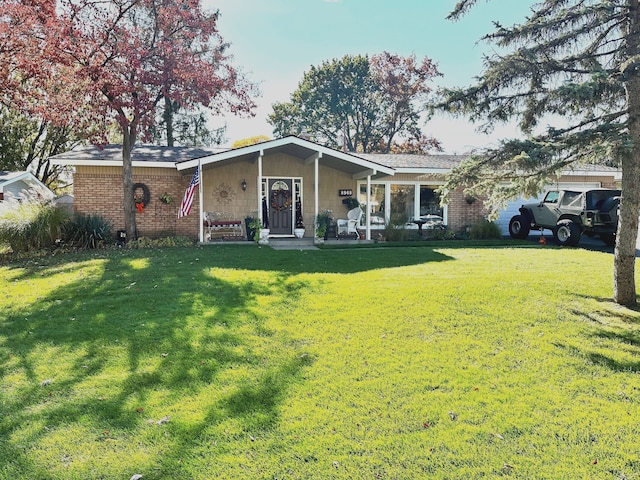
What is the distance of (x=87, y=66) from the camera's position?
11.2 metres

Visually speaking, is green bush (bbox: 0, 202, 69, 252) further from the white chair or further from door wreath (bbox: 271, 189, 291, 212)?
the white chair

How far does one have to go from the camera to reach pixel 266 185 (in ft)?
49.9

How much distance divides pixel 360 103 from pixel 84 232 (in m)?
27.6

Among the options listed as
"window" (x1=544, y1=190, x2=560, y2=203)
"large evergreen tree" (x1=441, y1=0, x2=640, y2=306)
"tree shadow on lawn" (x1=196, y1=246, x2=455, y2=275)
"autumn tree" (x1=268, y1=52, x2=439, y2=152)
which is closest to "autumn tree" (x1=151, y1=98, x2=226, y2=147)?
"autumn tree" (x1=268, y1=52, x2=439, y2=152)

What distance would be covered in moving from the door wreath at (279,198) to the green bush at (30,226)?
6426 mm

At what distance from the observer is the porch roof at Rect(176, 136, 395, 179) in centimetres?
1240

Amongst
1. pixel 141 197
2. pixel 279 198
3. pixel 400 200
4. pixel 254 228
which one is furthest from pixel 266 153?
pixel 400 200

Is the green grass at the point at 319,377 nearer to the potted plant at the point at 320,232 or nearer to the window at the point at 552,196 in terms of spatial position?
the potted plant at the point at 320,232

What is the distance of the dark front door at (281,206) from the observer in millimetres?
15305

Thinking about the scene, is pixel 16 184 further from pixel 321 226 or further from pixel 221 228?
pixel 321 226

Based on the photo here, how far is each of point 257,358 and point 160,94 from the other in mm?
10789

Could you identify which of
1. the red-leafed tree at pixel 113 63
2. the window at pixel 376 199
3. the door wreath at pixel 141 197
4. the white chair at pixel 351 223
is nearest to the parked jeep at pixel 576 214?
the window at pixel 376 199

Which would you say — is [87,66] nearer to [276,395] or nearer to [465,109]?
[465,109]

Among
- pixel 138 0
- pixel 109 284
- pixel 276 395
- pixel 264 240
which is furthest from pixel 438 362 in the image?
pixel 138 0
